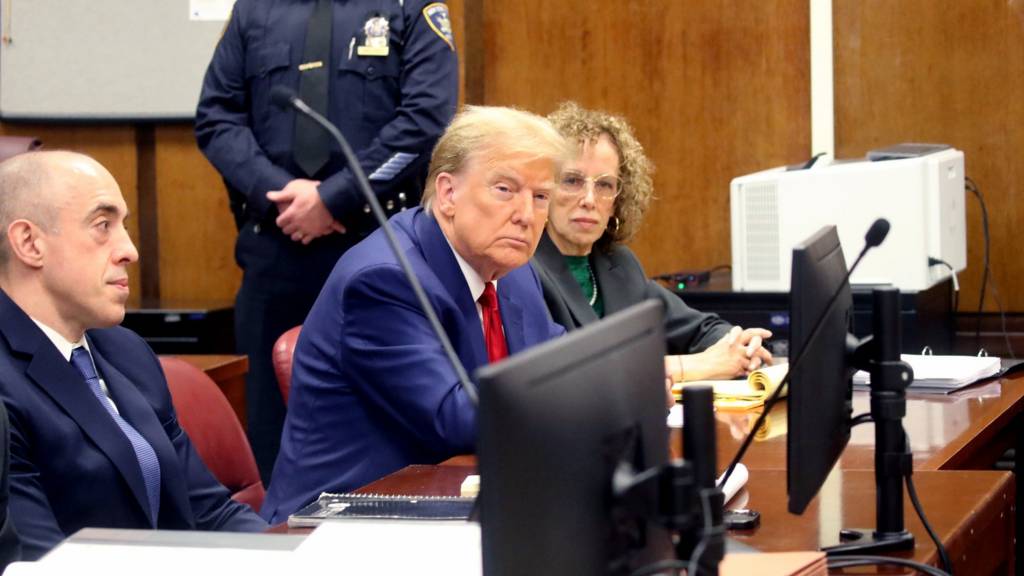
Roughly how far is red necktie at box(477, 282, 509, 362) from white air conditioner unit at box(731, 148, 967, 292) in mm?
1653

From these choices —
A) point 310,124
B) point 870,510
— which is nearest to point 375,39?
point 310,124

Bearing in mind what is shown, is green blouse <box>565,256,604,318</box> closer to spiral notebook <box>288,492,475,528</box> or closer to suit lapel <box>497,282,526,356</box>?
suit lapel <box>497,282,526,356</box>

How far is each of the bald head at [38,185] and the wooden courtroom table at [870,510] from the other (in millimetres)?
667

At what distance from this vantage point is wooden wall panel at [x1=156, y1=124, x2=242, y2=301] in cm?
525

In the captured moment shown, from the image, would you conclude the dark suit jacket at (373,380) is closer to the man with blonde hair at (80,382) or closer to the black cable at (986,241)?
the man with blonde hair at (80,382)

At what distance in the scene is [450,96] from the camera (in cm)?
392

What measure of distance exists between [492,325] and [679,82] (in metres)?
2.50

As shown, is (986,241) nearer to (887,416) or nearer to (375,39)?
(375,39)

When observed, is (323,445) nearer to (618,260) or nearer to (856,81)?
(618,260)

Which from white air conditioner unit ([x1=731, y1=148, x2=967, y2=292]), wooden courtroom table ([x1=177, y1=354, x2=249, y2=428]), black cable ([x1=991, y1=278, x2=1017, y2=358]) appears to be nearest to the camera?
wooden courtroom table ([x1=177, y1=354, x2=249, y2=428])

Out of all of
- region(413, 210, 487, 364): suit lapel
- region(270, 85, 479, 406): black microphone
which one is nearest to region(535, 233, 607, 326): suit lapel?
region(413, 210, 487, 364): suit lapel

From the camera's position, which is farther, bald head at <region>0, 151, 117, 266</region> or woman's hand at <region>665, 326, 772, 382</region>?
woman's hand at <region>665, 326, 772, 382</region>

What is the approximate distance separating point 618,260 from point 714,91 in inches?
63.9

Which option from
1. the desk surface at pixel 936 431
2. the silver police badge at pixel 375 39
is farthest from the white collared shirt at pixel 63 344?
the silver police badge at pixel 375 39
